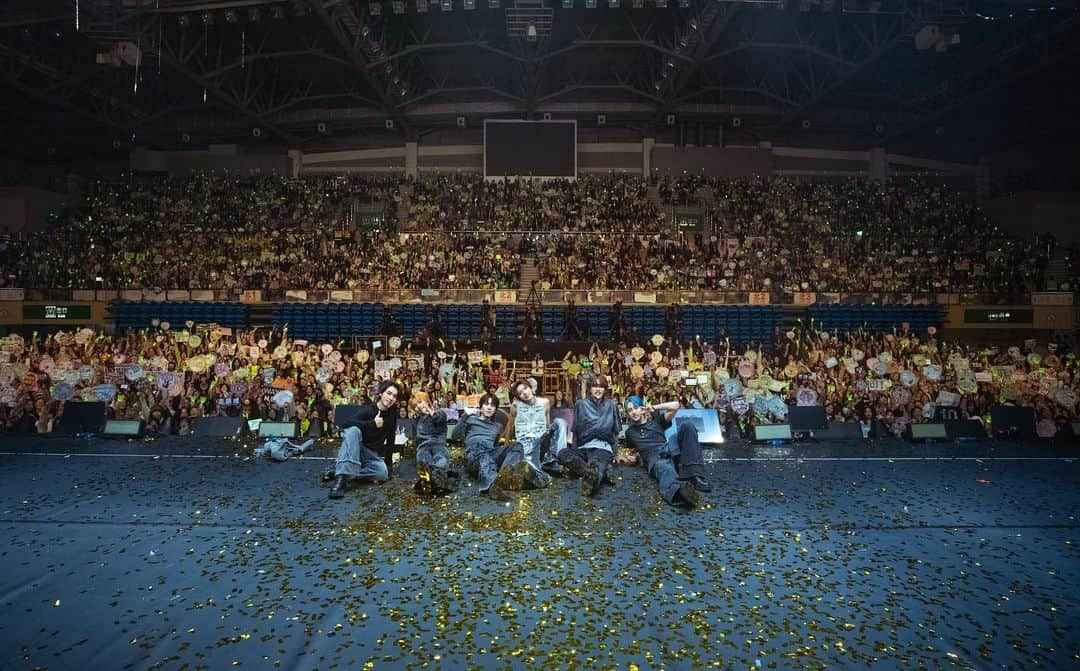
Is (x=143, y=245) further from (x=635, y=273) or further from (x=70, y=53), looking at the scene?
(x=635, y=273)

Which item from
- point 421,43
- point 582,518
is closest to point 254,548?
point 582,518

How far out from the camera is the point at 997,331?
22.0 metres

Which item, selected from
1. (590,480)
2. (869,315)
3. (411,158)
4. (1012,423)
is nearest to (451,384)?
(590,480)

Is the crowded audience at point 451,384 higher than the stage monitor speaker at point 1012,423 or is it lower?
higher

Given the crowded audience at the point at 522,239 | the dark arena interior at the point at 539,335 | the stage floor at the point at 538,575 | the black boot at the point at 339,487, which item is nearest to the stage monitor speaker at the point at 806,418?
the dark arena interior at the point at 539,335

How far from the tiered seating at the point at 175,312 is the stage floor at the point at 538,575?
1353cm

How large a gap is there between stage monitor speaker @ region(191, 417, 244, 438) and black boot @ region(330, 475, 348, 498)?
16.3 ft

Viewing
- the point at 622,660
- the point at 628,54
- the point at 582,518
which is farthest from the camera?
the point at 628,54

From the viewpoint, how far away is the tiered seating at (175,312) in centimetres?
2073

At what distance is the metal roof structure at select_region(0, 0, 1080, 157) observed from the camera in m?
18.8

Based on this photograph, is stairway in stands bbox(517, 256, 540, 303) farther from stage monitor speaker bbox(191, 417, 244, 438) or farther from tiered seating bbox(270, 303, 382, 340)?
stage monitor speaker bbox(191, 417, 244, 438)

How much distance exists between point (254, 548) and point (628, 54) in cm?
2478

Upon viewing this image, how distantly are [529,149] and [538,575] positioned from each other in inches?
1034

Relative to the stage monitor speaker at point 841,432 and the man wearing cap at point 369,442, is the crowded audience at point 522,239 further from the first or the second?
the man wearing cap at point 369,442
